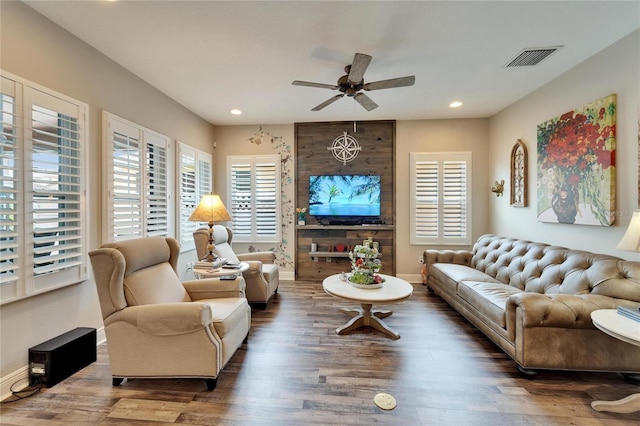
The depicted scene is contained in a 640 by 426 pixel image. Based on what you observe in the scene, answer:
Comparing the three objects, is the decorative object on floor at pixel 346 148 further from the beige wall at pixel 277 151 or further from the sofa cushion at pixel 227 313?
the sofa cushion at pixel 227 313

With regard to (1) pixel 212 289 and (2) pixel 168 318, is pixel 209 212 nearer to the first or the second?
(1) pixel 212 289

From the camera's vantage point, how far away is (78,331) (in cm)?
229

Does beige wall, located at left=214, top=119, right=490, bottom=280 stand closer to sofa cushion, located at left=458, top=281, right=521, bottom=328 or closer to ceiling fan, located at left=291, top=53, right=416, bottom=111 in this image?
sofa cushion, located at left=458, top=281, right=521, bottom=328

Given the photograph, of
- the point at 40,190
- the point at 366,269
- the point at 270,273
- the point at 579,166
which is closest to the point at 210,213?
the point at 270,273

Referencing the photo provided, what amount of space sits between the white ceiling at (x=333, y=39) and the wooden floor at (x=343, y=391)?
112 inches

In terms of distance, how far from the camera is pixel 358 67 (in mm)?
2324

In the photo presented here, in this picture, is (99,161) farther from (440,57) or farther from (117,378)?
(440,57)

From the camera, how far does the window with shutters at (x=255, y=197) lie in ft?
16.2

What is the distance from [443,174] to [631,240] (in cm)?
303

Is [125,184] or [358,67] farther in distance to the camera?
[125,184]

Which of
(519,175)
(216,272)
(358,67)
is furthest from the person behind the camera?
(519,175)

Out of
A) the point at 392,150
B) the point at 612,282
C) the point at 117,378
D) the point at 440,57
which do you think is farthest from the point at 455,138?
the point at 117,378

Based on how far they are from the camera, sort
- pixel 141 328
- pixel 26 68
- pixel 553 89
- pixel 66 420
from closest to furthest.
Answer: pixel 66 420, pixel 141 328, pixel 26 68, pixel 553 89

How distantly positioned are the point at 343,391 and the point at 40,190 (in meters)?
2.78
